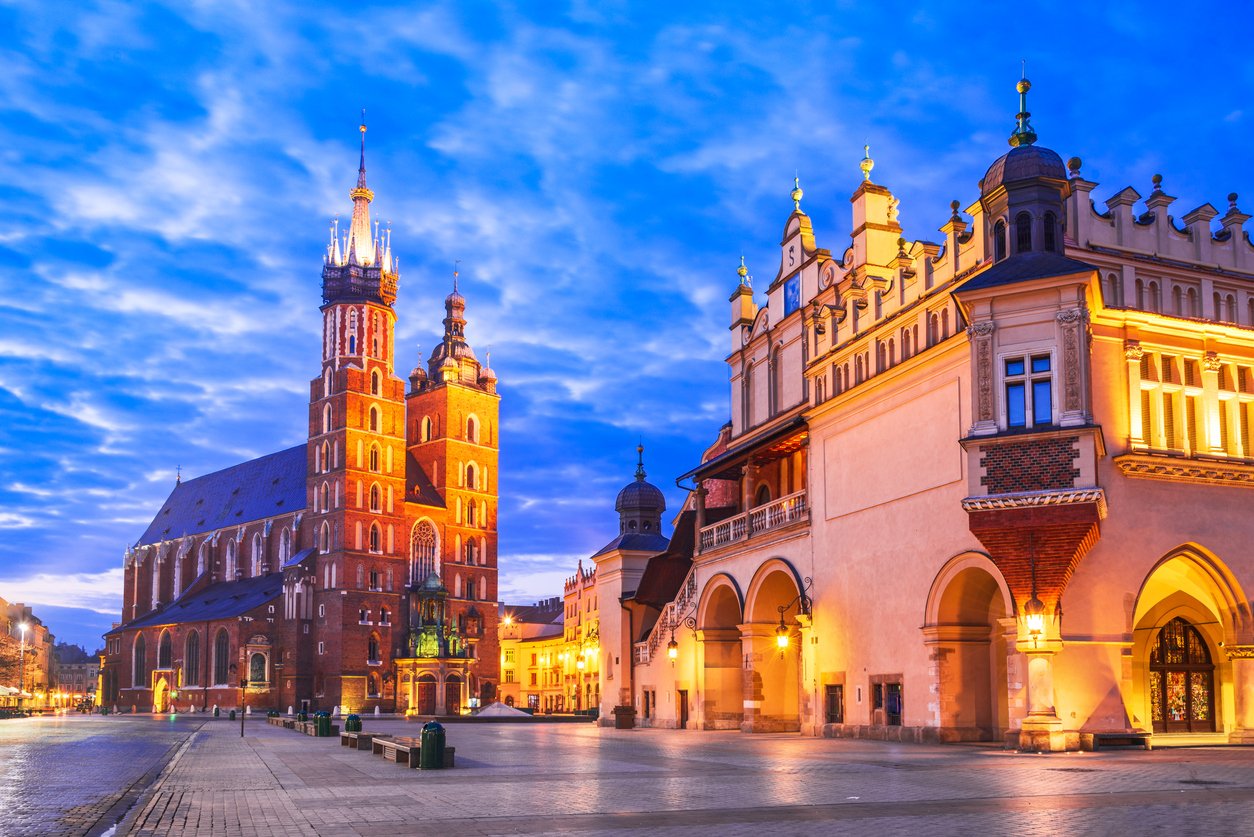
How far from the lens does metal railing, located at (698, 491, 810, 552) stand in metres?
38.1

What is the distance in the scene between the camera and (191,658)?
109 m

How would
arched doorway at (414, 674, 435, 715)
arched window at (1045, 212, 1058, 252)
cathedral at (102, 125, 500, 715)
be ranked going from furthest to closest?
cathedral at (102, 125, 500, 715) → arched doorway at (414, 674, 435, 715) → arched window at (1045, 212, 1058, 252)

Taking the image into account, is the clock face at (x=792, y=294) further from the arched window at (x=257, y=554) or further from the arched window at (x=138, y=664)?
the arched window at (x=138, y=664)

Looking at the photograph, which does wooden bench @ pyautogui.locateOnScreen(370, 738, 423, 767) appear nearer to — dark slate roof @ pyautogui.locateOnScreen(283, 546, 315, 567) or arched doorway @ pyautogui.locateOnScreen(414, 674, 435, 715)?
arched doorway @ pyautogui.locateOnScreen(414, 674, 435, 715)

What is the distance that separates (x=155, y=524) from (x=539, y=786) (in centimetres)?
13601

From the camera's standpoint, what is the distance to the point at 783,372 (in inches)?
1714

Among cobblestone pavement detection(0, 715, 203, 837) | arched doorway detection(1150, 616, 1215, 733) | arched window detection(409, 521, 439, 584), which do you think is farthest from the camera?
arched window detection(409, 521, 439, 584)

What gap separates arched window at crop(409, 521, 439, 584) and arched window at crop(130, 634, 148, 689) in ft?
95.6

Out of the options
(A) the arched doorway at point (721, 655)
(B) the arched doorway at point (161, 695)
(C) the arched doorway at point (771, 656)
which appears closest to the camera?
(C) the arched doorway at point (771, 656)

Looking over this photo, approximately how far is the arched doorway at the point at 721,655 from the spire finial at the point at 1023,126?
1830 cm

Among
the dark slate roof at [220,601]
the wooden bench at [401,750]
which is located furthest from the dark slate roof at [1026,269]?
the dark slate roof at [220,601]

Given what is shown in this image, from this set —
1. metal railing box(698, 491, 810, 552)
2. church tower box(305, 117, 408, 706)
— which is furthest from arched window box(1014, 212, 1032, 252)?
church tower box(305, 117, 408, 706)

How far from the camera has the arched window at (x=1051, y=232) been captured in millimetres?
27891

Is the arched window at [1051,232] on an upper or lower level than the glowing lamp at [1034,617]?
upper
